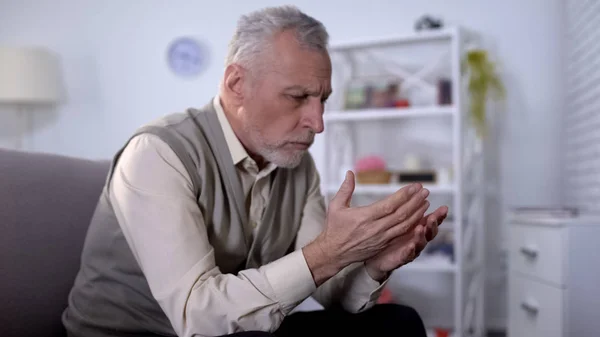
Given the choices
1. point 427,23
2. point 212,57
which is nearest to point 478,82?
point 427,23

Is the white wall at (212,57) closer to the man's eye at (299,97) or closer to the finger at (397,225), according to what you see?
the man's eye at (299,97)

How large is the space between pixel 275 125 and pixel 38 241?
1.86 feet

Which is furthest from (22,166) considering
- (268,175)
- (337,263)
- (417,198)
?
(417,198)

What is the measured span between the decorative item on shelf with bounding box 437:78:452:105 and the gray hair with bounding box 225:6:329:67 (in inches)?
62.1

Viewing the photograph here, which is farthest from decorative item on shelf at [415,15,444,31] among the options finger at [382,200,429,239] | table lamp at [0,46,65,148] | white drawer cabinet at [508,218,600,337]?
table lamp at [0,46,65,148]

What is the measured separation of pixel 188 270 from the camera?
103 cm

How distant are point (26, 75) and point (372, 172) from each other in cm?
208

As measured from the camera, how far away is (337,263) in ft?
3.39

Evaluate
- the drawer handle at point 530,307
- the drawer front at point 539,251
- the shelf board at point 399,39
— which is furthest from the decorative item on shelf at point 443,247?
the shelf board at point 399,39

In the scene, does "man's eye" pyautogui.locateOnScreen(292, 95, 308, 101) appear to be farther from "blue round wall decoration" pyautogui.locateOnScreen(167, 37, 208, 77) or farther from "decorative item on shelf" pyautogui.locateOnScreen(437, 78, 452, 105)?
"blue round wall decoration" pyautogui.locateOnScreen(167, 37, 208, 77)

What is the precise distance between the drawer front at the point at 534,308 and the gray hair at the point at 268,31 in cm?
125

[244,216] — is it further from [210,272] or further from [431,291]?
[431,291]

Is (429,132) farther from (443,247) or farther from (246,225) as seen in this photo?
(246,225)

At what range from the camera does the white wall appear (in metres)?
2.97
